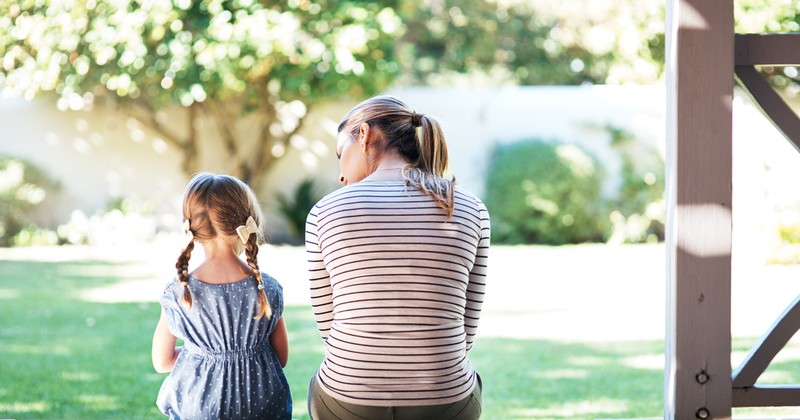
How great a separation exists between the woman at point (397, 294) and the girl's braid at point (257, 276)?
232 mm

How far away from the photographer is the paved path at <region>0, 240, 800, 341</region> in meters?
6.67

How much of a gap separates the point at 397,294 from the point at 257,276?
20.3 inches

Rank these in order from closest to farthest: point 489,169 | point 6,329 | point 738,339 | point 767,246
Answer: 1. point 738,339
2. point 6,329
3. point 767,246
4. point 489,169

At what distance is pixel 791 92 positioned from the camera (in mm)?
11898

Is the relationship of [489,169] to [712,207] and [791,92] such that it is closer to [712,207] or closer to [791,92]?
[791,92]

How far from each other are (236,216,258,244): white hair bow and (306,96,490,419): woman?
253mm

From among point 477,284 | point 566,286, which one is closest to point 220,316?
point 477,284

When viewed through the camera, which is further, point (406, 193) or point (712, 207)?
point (712, 207)

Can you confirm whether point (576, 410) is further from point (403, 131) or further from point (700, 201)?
point (403, 131)

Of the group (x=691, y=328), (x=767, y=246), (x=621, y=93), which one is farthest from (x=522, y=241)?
(x=691, y=328)

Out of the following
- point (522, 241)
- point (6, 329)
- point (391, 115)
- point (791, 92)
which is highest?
point (391, 115)

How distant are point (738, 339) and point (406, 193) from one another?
14.2 feet

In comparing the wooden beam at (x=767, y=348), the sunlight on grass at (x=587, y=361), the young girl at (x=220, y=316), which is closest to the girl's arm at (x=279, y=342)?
the young girl at (x=220, y=316)

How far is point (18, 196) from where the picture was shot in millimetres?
11742
